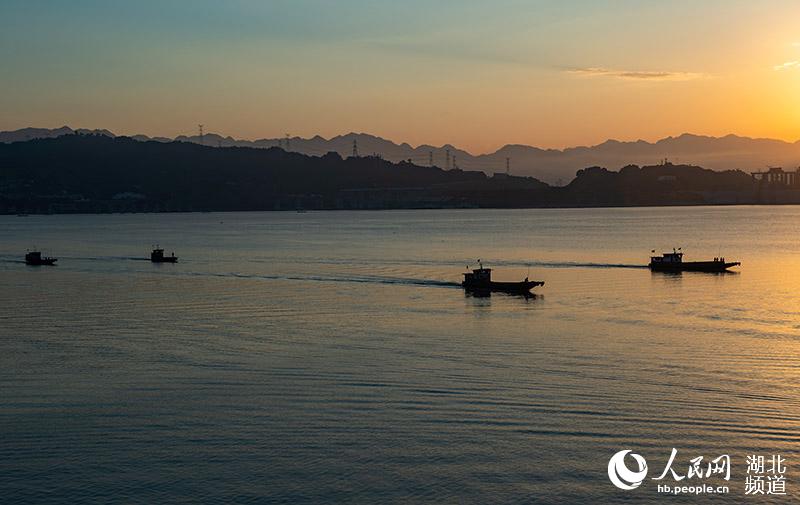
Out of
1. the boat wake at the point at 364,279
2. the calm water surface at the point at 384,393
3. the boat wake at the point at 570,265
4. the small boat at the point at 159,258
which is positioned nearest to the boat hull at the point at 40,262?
the small boat at the point at 159,258

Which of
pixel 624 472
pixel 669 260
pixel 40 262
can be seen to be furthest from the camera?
pixel 40 262

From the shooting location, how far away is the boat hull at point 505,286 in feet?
160

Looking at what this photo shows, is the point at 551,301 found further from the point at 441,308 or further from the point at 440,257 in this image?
the point at 440,257

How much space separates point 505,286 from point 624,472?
107 ft

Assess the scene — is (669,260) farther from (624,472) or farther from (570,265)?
(624,472)

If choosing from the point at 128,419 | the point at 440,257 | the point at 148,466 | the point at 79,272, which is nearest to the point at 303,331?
the point at 128,419

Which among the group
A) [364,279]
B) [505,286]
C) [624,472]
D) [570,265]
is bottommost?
[624,472]

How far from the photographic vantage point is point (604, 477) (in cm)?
1709

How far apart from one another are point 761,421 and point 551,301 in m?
25.1

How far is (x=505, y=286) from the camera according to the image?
163ft

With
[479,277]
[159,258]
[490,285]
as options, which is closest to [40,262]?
[159,258]

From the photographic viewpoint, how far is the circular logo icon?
1684 centimetres

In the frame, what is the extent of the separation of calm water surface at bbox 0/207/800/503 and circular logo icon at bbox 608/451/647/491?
19cm

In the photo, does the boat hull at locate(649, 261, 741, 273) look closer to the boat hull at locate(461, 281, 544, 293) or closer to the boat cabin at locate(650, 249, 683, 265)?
the boat cabin at locate(650, 249, 683, 265)
